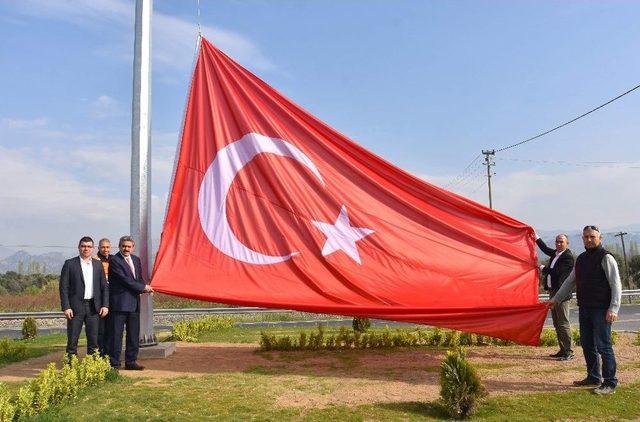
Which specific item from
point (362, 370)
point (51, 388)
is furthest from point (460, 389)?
point (51, 388)

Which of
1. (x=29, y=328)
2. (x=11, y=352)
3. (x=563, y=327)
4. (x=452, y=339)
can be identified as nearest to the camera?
(x=563, y=327)

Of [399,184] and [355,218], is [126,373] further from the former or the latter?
[399,184]

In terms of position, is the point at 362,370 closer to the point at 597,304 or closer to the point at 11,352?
the point at 597,304

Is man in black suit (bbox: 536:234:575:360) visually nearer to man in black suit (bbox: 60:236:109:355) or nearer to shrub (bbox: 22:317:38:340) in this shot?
man in black suit (bbox: 60:236:109:355)

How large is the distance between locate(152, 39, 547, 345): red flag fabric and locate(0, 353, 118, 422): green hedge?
4.40 ft

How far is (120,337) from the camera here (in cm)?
888

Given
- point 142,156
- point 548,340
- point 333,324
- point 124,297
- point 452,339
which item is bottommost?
point 333,324

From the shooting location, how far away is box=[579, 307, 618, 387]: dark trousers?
736 cm

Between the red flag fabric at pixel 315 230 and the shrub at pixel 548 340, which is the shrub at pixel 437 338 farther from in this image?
the red flag fabric at pixel 315 230

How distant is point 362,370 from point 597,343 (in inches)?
134

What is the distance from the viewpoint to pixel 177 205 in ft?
28.7

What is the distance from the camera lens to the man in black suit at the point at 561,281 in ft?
32.0

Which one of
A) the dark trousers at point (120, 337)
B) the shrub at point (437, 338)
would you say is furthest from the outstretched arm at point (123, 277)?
the shrub at point (437, 338)

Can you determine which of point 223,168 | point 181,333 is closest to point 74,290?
point 223,168
